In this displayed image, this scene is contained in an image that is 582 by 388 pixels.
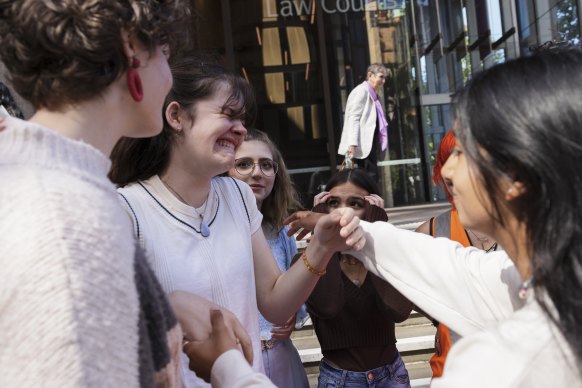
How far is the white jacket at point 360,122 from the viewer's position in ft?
28.1

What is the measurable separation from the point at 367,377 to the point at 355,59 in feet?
28.8

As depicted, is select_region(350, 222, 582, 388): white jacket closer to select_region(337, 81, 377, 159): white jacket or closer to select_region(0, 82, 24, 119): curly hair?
select_region(0, 82, 24, 119): curly hair

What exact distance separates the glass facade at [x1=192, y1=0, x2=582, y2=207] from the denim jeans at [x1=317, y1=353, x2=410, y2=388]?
25.3 feet

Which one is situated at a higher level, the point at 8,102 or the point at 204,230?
the point at 8,102

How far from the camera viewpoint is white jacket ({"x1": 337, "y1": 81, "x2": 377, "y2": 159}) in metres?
8.57

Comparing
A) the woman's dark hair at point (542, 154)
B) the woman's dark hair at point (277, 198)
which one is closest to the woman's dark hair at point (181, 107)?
the woman's dark hair at point (542, 154)

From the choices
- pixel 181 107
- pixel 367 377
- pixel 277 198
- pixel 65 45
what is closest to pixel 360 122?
pixel 277 198

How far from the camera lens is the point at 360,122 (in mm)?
8719

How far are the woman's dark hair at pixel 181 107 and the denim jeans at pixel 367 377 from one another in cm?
153

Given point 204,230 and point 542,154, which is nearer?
point 542,154

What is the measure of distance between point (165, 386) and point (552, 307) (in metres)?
0.74

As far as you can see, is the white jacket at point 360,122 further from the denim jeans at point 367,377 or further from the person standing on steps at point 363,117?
the denim jeans at point 367,377

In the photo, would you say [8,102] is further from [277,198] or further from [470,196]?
[277,198]

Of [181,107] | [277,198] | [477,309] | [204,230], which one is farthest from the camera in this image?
[277,198]
